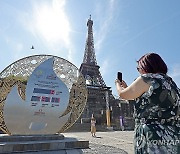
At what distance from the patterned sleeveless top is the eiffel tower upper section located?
40566 millimetres

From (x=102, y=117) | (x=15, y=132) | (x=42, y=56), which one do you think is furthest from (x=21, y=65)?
(x=102, y=117)

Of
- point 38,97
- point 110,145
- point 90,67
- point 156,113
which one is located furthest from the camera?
point 90,67

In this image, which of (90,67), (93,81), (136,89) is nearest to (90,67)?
(90,67)

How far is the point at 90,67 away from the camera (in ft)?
145

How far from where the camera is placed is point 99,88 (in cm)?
4309

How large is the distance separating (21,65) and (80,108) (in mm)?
2573

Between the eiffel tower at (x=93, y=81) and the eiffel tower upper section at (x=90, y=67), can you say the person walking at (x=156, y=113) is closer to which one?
the eiffel tower at (x=93, y=81)

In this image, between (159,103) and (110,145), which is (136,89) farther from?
Result: (110,145)

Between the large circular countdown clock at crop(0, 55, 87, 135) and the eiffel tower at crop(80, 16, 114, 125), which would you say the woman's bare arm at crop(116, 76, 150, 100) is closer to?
the large circular countdown clock at crop(0, 55, 87, 135)

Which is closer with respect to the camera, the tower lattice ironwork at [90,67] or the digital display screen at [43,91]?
the digital display screen at [43,91]

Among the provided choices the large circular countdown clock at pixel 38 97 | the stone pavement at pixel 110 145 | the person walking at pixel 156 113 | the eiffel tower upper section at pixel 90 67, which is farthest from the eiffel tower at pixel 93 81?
the person walking at pixel 156 113

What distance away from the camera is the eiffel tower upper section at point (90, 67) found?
43.5 m

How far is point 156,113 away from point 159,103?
3.1 inches

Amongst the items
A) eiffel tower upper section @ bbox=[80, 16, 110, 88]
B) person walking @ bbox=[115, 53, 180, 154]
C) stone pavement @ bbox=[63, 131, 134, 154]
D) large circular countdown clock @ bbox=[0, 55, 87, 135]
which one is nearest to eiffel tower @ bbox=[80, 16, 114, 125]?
eiffel tower upper section @ bbox=[80, 16, 110, 88]
